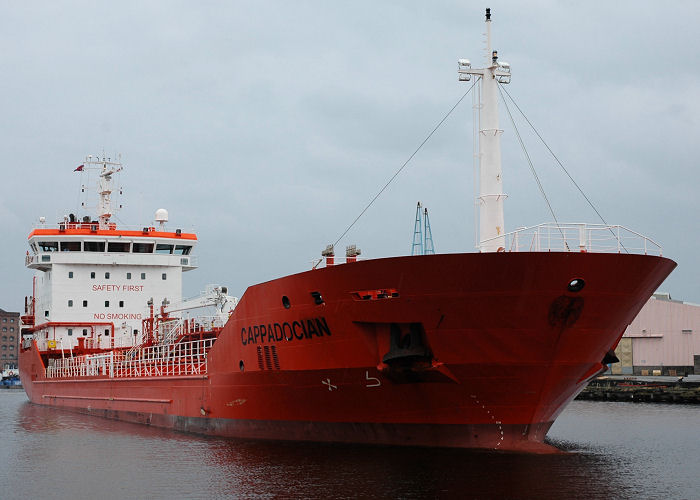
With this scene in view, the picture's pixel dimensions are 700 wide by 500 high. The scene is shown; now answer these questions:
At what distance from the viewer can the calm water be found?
45.4 ft

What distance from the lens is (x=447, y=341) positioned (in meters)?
15.2

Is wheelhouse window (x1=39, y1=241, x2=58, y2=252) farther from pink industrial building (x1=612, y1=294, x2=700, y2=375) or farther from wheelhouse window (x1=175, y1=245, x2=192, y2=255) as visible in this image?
pink industrial building (x1=612, y1=294, x2=700, y2=375)

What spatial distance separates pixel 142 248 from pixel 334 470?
780 inches

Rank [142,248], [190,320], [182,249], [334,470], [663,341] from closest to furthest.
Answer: [334,470]
[190,320]
[142,248]
[182,249]
[663,341]

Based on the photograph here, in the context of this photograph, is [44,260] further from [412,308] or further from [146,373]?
[412,308]

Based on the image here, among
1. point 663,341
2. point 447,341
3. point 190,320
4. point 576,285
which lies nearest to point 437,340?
point 447,341

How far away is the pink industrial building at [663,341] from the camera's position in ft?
150

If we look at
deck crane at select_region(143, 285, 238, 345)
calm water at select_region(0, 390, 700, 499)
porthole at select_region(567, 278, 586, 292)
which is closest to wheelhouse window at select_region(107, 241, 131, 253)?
deck crane at select_region(143, 285, 238, 345)

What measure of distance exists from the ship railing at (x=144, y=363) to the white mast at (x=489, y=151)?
928cm

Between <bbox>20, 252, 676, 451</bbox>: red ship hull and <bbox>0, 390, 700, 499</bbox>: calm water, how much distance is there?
0.64 m

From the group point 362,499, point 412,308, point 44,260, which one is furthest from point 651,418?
point 44,260

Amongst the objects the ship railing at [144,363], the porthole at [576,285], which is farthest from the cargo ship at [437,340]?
the ship railing at [144,363]

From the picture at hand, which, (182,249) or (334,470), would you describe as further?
(182,249)

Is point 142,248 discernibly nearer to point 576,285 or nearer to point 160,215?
point 160,215
